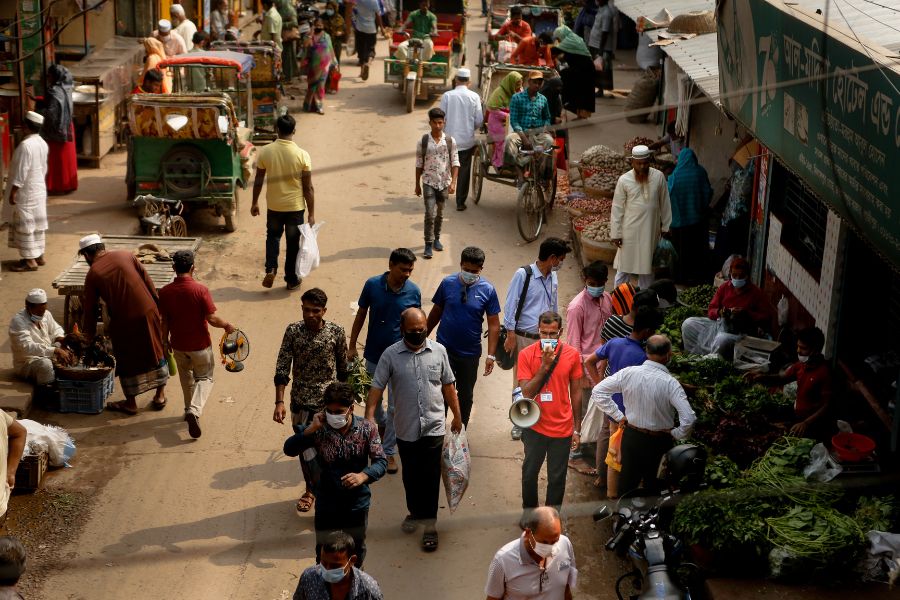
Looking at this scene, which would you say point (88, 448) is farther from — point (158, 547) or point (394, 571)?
point (394, 571)

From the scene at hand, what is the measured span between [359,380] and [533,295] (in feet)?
5.08

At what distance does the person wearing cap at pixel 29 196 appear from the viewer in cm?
1235

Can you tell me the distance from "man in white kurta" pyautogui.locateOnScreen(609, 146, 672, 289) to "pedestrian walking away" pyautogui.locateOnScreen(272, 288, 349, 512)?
4417 millimetres

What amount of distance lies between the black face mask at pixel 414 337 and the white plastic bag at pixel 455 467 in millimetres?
674

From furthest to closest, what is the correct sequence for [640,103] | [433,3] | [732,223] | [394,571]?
[433,3]
[640,103]
[732,223]
[394,571]

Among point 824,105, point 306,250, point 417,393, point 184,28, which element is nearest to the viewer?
point 824,105

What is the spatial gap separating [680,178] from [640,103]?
7867 millimetres

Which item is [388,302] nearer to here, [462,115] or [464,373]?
[464,373]

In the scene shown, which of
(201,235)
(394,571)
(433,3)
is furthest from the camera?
(433,3)

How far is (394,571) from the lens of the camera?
7.86 m

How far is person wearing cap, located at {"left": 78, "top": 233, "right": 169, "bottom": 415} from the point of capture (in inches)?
378

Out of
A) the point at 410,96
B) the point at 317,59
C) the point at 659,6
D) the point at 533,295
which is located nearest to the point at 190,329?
the point at 533,295

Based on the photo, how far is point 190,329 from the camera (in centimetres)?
945

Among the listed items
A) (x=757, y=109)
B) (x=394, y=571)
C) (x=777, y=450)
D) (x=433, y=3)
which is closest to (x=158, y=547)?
(x=394, y=571)
